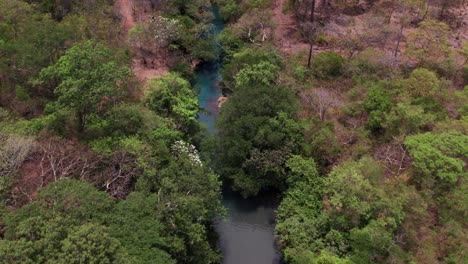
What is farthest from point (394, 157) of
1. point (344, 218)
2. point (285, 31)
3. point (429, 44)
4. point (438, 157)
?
point (285, 31)

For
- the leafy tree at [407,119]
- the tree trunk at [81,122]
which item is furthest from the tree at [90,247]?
the leafy tree at [407,119]

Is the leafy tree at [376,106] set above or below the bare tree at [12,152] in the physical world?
below

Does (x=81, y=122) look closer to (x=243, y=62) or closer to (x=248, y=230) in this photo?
(x=248, y=230)

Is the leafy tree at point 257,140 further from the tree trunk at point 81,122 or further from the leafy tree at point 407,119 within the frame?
the tree trunk at point 81,122

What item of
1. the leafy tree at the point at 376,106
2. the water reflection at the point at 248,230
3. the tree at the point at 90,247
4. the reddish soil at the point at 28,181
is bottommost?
the water reflection at the point at 248,230

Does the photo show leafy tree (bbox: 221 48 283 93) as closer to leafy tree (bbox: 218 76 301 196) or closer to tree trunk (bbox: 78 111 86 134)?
leafy tree (bbox: 218 76 301 196)

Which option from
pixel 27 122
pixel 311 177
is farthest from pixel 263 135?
pixel 27 122
